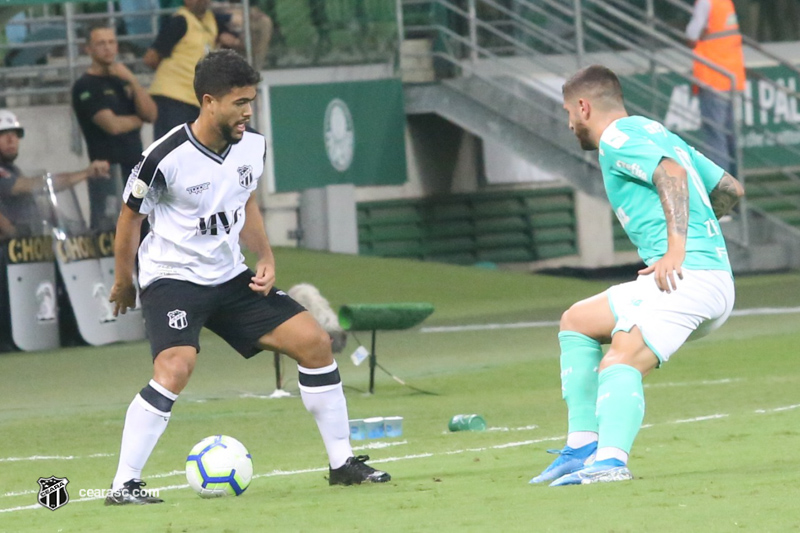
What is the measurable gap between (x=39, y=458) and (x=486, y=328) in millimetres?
7558

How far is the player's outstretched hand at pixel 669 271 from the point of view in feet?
21.3

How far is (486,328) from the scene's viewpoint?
53.9ft

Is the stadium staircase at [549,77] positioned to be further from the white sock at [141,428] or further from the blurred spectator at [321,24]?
the white sock at [141,428]

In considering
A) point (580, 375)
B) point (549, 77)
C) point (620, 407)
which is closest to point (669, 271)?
point (620, 407)

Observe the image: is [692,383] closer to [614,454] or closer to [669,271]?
[614,454]

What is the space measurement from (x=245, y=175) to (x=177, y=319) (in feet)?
2.30

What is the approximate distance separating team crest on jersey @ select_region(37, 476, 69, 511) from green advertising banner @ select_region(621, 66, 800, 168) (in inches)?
586

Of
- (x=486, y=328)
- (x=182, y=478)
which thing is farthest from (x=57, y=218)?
(x=182, y=478)

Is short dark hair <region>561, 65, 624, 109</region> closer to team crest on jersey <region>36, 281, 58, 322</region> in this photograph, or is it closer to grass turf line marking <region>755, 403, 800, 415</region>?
grass turf line marking <region>755, 403, 800, 415</region>

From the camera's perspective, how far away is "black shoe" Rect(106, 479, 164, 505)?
7.05 m

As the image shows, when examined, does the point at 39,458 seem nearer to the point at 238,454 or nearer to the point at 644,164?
the point at 238,454

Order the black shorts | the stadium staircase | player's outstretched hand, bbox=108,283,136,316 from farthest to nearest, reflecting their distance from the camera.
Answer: the stadium staircase
player's outstretched hand, bbox=108,283,136,316
the black shorts

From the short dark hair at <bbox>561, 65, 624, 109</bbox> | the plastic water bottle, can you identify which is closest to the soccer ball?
the short dark hair at <bbox>561, 65, 624, 109</bbox>

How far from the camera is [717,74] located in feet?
68.6
